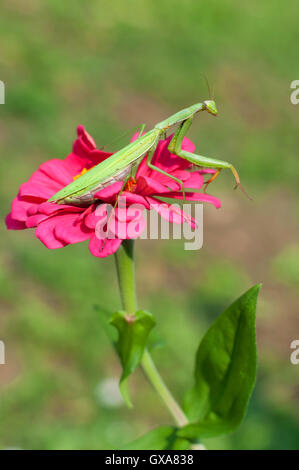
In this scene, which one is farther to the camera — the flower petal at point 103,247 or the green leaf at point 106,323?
the green leaf at point 106,323

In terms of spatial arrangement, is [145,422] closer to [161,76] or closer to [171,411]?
[171,411]

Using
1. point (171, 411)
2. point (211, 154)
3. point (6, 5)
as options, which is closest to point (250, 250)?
point (211, 154)

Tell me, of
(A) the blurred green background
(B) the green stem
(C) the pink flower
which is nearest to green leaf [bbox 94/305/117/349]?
(B) the green stem

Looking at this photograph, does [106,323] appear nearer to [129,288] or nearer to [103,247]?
[129,288]

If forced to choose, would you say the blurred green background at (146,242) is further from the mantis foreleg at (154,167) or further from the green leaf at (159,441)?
the mantis foreleg at (154,167)

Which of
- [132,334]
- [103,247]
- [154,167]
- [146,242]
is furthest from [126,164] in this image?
[146,242]

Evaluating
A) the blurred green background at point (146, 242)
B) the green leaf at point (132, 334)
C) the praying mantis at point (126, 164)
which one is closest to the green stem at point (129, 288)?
the green leaf at point (132, 334)
